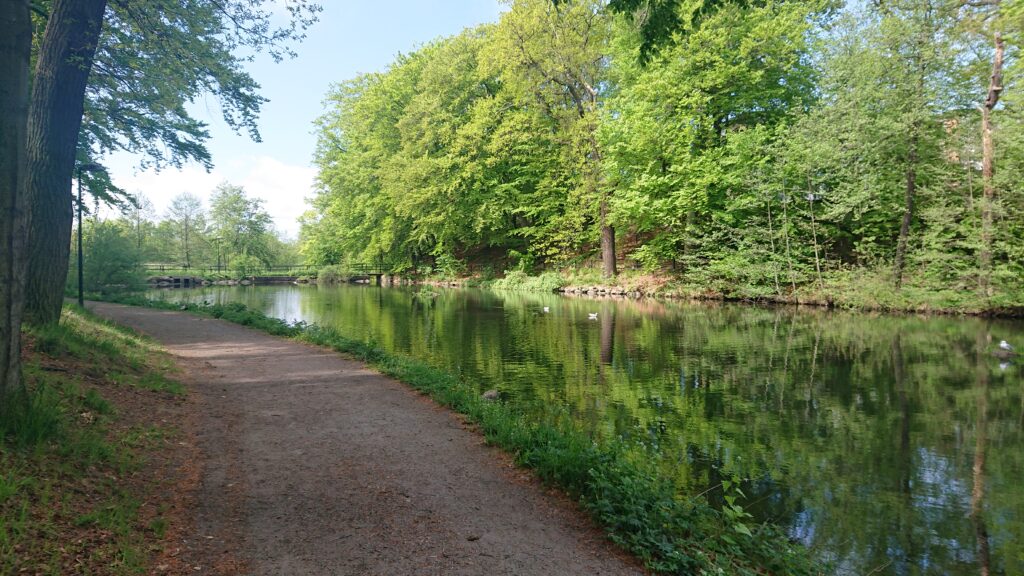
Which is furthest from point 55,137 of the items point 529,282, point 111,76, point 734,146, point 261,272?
point 261,272

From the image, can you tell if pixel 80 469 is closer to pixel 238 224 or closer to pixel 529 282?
pixel 529 282

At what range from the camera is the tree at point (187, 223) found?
6141 cm

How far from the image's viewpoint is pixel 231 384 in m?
9.03

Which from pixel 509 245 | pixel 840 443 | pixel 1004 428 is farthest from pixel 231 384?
pixel 509 245

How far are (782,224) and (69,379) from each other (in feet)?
79.4

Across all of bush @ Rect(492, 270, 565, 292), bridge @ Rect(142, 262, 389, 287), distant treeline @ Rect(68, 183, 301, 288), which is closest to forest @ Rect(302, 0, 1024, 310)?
bush @ Rect(492, 270, 565, 292)

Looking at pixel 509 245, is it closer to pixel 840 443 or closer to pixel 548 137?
pixel 548 137

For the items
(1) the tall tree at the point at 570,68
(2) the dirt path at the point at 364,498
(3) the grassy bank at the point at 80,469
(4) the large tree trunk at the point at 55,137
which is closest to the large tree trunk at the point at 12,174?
(3) the grassy bank at the point at 80,469

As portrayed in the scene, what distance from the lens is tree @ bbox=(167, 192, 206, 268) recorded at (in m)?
61.4

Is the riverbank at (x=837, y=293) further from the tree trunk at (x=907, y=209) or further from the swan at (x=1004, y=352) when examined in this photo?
the swan at (x=1004, y=352)

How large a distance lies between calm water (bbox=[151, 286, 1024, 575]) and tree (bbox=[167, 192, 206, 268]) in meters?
54.7

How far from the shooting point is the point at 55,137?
8266 mm

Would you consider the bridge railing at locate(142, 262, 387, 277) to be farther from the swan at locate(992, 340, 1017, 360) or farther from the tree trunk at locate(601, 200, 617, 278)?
the swan at locate(992, 340, 1017, 360)

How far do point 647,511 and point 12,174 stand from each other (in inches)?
233
